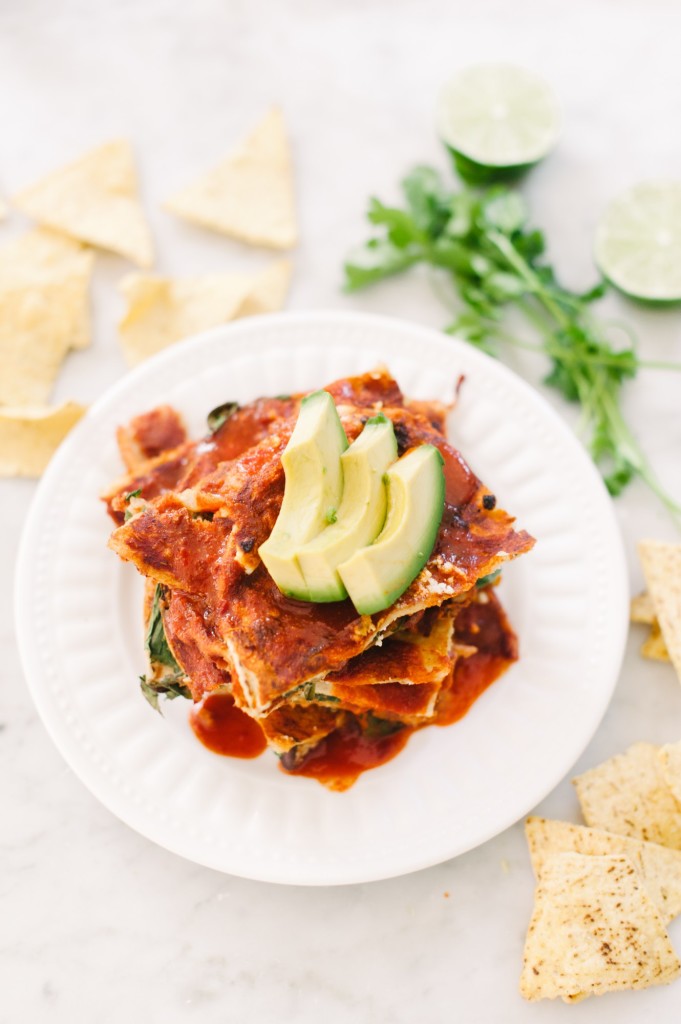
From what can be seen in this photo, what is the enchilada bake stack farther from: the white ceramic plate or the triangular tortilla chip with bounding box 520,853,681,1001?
the triangular tortilla chip with bounding box 520,853,681,1001

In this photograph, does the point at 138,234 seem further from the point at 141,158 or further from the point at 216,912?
the point at 216,912

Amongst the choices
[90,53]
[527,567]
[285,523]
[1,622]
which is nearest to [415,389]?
[527,567]

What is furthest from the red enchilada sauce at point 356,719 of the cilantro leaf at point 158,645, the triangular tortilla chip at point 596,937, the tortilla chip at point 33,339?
the tortilla chip at point 33,339

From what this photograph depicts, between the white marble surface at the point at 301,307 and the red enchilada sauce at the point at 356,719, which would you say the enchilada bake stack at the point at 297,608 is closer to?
the red enchilada sauce at the point at 356,719

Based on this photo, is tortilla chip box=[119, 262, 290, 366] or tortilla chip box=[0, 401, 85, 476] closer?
tortilla chip box=[0, 401, 85, 476]

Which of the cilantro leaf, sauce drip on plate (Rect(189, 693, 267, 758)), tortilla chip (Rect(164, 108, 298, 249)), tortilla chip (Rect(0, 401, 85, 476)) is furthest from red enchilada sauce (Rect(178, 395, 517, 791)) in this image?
tortilla chip (Rect(164, 108, 298, 249))

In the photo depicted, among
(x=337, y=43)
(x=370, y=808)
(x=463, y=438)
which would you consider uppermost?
(x=337, y=43)
